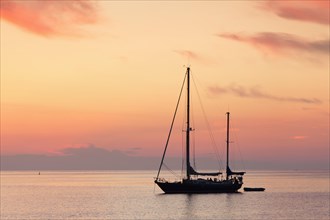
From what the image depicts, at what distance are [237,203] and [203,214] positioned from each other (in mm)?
21154

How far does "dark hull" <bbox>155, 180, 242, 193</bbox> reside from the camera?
119 metres

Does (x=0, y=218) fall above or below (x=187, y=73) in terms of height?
below

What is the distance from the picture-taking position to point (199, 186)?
120750 millimetres

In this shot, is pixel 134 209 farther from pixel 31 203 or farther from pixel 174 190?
pixel 31 203

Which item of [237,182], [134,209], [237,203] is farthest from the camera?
[237,182]

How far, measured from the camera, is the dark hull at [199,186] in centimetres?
11906

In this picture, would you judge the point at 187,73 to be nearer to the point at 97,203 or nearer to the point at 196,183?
the point at 196,183

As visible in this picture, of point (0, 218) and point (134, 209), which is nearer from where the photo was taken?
point (0, 218)

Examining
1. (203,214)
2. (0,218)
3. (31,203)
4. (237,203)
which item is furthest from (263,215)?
(31,203)

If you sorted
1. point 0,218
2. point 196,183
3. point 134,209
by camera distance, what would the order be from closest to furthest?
point 0,218 → point 134,209 → point 196,183

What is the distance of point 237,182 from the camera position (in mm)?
128250

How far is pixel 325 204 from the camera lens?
385 feet

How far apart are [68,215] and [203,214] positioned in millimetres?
19582

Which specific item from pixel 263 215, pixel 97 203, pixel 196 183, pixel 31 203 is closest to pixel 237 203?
pixel 196 183
